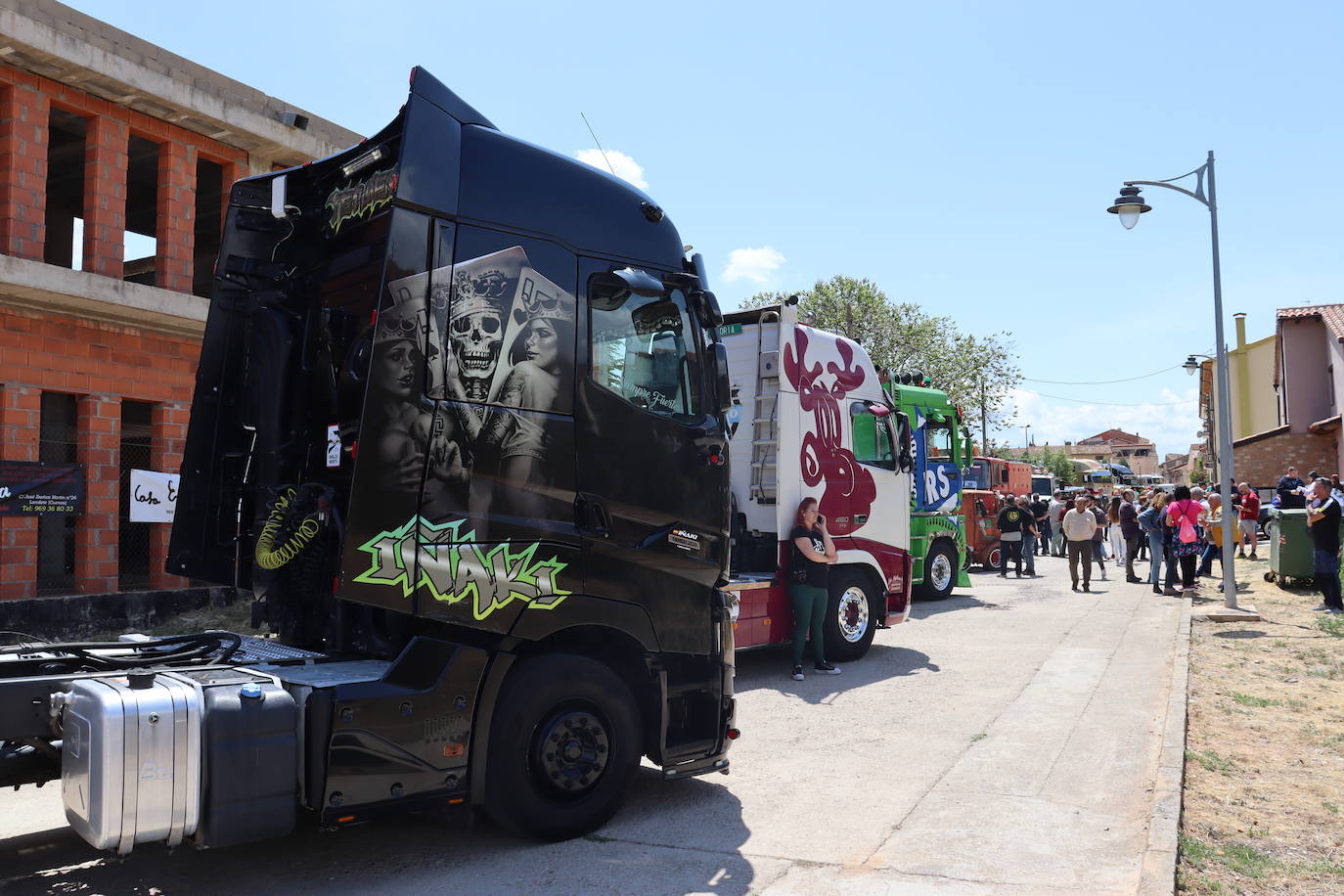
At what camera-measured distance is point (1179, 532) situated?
53.6 feet

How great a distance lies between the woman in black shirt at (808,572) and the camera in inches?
388

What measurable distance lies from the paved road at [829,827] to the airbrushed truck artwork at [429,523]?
0.42 meters

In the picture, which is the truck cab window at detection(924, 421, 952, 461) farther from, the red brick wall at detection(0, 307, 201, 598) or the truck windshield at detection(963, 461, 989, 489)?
the red brick wall at detection(0, 307, 201, 598)

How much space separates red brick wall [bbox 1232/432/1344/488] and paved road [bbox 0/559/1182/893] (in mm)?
29901

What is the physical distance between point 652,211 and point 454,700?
294 cm

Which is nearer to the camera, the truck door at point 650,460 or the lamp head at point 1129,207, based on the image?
the truck door at point 650,460

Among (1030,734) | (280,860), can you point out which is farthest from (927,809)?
(280,860)

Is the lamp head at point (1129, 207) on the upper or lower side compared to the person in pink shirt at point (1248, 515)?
upper

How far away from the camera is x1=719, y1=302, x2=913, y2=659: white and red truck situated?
10.2 meters

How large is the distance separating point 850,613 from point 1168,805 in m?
5.59

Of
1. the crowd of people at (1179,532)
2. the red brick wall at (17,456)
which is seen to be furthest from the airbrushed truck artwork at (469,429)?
the crowd of people at (1179,532)

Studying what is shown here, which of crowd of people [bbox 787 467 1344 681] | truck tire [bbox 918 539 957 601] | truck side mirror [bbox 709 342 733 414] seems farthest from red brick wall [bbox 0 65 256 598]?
truck tire [bbox 918 539 957 601]

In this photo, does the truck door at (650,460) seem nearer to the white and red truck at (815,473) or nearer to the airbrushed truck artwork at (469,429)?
the airbrushed truck artwork at (469,429)

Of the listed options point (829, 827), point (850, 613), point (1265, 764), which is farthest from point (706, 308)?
point (850, 613)
